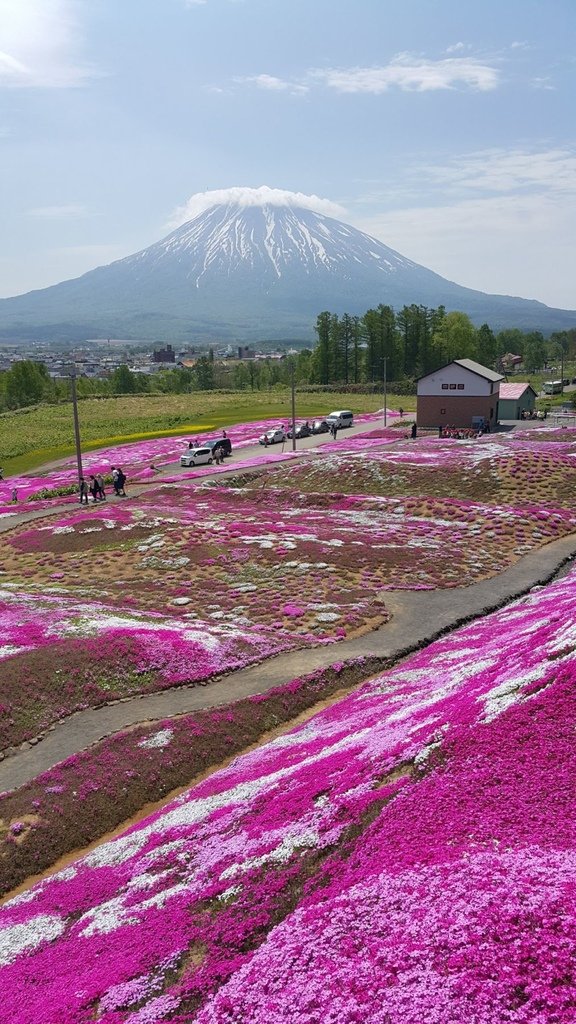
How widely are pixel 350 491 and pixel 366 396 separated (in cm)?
10637

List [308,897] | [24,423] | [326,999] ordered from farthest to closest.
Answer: [24,423]
[308,897]
[326,999]

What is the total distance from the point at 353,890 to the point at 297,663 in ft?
51.1

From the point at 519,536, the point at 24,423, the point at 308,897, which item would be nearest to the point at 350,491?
the point at 519,536

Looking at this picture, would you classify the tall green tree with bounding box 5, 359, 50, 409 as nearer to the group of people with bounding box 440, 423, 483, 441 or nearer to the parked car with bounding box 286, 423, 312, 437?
the parked car with bounding box 286, 423, 312, 437

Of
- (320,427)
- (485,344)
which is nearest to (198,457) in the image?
(320,427)

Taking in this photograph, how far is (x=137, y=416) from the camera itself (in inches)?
5153

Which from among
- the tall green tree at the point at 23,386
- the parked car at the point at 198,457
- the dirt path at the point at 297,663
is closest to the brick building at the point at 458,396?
the parked car at the point at 198,457

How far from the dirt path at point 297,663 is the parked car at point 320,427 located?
5931 cm

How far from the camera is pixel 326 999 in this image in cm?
898

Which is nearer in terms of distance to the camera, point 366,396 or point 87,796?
point 87,796

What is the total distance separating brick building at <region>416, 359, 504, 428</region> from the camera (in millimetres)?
86000

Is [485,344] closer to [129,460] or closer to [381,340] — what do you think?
[381,340]

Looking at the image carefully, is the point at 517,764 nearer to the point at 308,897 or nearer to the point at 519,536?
the point at 308,897

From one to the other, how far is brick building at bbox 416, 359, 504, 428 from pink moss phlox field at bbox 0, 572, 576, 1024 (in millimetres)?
72682
